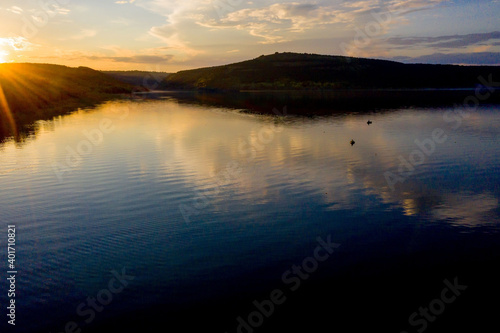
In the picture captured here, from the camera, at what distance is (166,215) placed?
19922mm

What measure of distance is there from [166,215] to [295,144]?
25166 millimetres

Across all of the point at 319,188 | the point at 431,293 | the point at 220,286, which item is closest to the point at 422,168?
the point at 319,188

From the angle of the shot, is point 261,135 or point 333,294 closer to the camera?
point 333,294

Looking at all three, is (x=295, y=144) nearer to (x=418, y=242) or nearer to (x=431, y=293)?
(x=418, y=242)

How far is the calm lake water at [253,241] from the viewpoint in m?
11.8

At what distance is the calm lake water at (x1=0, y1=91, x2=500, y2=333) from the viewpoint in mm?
11805

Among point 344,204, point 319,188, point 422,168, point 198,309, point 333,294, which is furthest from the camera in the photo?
point 422,168

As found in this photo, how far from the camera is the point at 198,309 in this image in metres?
11.8

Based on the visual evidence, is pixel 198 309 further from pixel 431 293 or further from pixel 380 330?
pixel 431 293

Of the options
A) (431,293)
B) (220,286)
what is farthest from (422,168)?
(220,286)

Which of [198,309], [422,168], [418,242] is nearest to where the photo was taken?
[198,309]

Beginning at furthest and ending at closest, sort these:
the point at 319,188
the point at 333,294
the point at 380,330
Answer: the point at 319,188 < the point at 333,294 < the point at 380,330

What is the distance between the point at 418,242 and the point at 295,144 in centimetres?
2680

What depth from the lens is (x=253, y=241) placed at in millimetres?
16531
